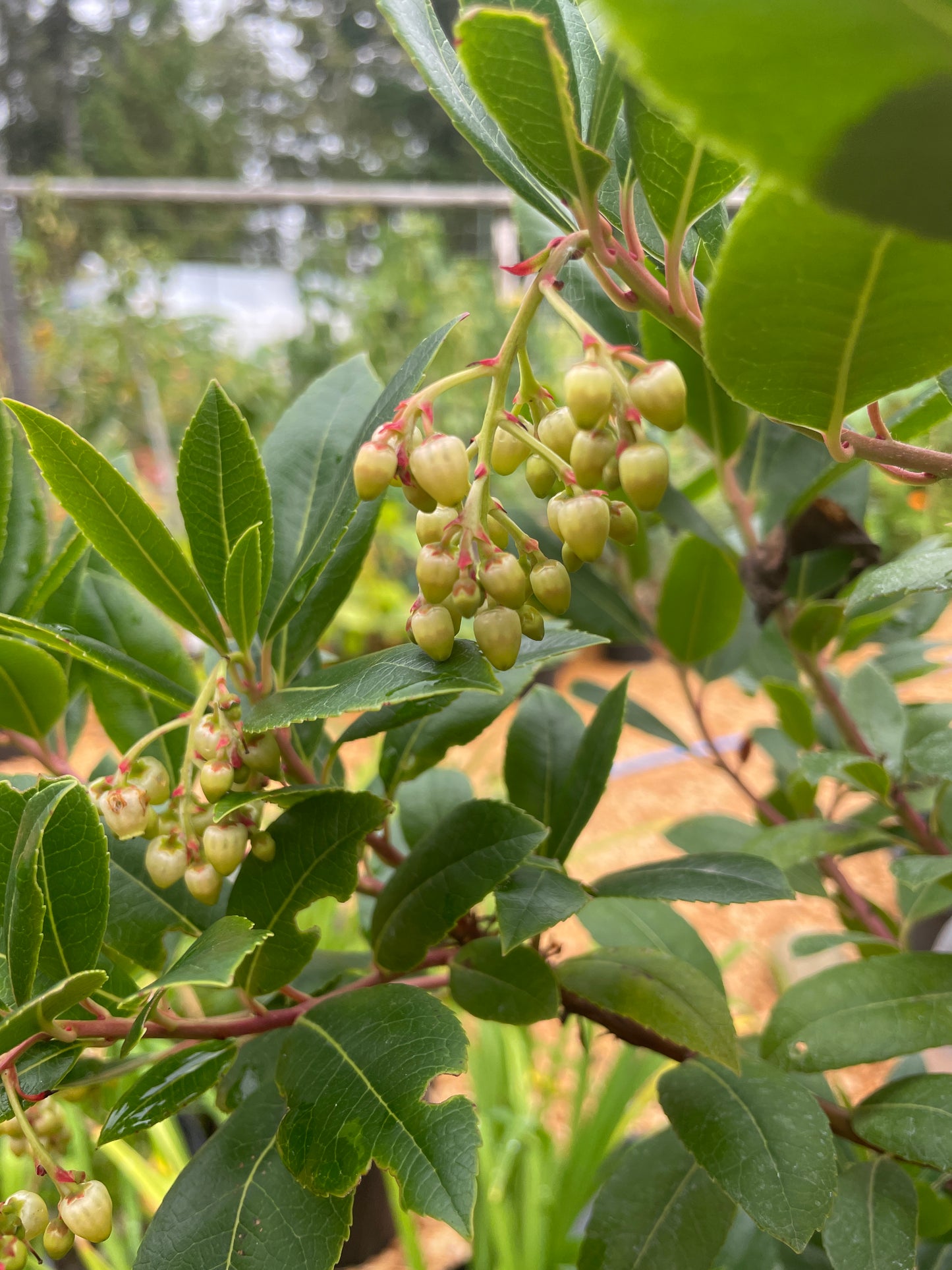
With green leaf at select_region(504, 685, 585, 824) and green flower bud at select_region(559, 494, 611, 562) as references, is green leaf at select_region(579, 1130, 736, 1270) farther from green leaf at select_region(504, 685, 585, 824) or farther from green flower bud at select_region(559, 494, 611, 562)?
green flower bud at select_region(559, 494, 611, 562)

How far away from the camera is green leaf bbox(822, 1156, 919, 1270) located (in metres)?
0.36

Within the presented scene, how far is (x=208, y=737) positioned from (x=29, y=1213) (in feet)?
0.53

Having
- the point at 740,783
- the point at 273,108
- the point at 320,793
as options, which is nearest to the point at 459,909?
the point at 320,793

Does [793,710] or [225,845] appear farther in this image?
[793,710]

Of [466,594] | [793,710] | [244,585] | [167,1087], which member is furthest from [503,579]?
[793,710]

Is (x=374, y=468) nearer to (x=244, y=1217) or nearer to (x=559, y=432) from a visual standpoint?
(x=559, y=432)

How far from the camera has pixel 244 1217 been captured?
322 millimetres

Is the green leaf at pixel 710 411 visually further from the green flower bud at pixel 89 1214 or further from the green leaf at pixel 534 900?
the green flower bud at pixel 89 1214

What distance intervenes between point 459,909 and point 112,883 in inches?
6.3

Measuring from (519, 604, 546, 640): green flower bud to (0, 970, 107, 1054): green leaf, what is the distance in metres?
0.17

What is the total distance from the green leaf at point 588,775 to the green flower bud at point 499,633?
5.5 inches

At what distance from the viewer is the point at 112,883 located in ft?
1.31

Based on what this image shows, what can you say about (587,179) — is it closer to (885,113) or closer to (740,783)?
(885,113)

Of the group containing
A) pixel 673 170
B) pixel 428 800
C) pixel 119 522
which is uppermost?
pixel 673 170
